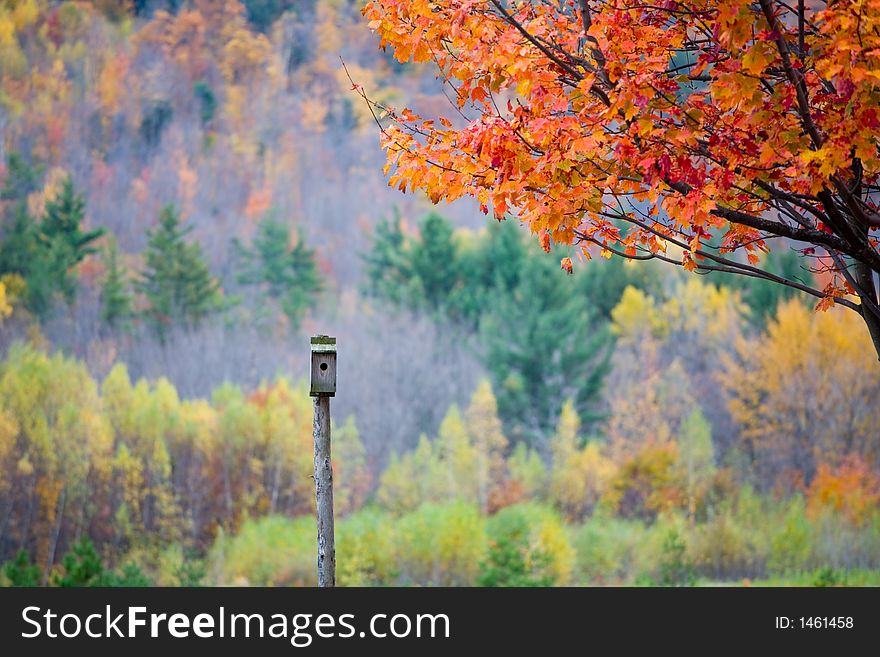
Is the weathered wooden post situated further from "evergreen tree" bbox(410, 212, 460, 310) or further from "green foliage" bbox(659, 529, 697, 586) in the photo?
"evergreen tree" bbox(410, 212, 460, 310)

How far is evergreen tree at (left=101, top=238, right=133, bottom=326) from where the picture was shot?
24438 mm

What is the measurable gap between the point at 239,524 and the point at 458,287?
768 cm

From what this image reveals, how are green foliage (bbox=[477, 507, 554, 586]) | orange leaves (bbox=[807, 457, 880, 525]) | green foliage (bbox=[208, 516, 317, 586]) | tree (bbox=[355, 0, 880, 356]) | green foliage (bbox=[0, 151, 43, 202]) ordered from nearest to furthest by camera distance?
tree (bbox=[355, 0, 880, 356])
green foliage (bbox=[477, 507, 554, 586])
green foliage (bbox=[208, 516, 317, 586])
orange leaves (bbox=[807, 457, 880, 525])
green foliage (bbox=[0, 151, 43, 202])

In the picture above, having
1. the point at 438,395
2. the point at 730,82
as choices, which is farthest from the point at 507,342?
the point at 730,82

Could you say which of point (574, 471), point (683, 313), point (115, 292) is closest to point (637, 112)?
point (574, 471)

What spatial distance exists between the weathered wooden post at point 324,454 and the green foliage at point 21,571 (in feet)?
54.5

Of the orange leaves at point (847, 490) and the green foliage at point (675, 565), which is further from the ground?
the orange leaves at point (847, 490)

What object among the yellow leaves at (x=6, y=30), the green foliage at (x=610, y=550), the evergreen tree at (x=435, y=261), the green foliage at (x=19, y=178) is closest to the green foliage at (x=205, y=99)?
the yellow leaves at (x=6, y=30)

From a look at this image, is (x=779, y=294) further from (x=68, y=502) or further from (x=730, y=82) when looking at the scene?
(x=730, y=82)

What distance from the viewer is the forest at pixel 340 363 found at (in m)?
21.3

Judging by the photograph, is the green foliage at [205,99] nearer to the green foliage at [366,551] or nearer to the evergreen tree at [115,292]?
the evergreen tree at [115,292]

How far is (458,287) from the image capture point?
84.1 ft

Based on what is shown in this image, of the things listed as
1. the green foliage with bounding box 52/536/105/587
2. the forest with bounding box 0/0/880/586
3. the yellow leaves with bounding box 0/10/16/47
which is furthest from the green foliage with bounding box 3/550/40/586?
the yellow leaves with bounding box 0/10/16/47

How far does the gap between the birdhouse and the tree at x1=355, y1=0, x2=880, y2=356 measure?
111cm
